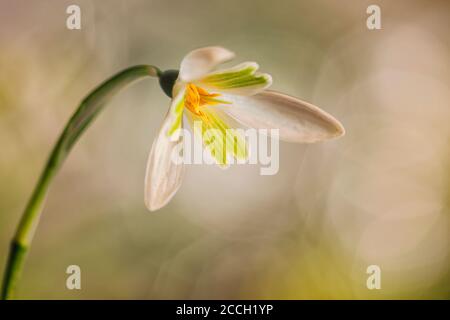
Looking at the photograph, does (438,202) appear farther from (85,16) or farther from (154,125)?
(85,16)

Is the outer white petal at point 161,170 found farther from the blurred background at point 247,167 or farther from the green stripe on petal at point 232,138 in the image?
the blurred background at point 247,167

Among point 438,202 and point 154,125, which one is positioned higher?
point 154,125

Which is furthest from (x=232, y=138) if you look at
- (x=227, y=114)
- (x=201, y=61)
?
(x=201, y=61)

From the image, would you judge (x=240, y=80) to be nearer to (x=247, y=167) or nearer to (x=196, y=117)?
(x=196, y=117)

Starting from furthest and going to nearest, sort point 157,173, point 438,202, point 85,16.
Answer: point 438,202, point 85,16, point 157,173

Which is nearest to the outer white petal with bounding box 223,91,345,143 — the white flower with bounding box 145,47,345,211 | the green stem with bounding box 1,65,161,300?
the white flower with bounding box 145,47,345,211

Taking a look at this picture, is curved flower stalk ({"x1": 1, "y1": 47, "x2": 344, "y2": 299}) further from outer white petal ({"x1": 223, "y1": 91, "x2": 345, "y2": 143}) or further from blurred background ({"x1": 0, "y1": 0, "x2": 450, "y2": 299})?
blurred background ({"x1": 0, "y1": 0, "x2": 450, "y2": 299})

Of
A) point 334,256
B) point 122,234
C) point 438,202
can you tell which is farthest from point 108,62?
point 438,202
